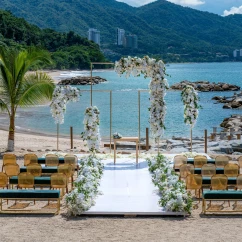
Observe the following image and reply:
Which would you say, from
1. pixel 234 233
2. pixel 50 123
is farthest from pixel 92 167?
pixel 50 123

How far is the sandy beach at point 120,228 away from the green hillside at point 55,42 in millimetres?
115586

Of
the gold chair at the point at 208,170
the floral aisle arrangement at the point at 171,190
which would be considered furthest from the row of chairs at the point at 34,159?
the gold chair at the point at 208,170

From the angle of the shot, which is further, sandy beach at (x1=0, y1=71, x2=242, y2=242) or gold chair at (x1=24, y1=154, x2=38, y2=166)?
gold chair at (x1=24, y1=154, x2=38, y2=166)

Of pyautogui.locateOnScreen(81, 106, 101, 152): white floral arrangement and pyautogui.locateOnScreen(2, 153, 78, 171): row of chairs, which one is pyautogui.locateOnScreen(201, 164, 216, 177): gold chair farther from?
pyautogui.locateOnScreen(81, 106, 101, 152): white floral arrangement

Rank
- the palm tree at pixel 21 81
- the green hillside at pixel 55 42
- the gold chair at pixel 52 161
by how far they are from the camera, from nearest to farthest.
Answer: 1. the gold chair at pixel 52 161
2. the palm tree at pixel 21 81
3. the green hillside at pixel 55 42

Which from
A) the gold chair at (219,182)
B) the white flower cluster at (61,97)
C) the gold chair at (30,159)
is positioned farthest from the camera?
the white flower cluster at (61,97)

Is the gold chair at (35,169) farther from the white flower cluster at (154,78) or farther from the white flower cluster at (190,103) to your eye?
the white flower cluster at (190,103)

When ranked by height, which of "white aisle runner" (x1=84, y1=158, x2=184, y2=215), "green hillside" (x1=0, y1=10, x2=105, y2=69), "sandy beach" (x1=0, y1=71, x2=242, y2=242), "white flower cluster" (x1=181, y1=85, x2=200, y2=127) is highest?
"green hillside" (x1=0, y1=10, x2=105, y2=69)

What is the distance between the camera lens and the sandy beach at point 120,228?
9.73m

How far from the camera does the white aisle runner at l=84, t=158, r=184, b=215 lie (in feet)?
37.9

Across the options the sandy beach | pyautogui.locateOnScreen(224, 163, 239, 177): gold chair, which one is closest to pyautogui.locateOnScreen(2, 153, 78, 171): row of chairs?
the sandy beach

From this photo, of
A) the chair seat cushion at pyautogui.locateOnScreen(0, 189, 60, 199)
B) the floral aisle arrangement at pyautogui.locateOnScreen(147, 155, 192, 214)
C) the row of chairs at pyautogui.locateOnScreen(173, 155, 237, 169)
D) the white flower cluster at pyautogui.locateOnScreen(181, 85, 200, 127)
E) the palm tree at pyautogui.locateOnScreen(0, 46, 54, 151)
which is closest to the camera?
the floral aisle arrangement at pyautogui.locateOnScreen(147, 155, 192, 214)

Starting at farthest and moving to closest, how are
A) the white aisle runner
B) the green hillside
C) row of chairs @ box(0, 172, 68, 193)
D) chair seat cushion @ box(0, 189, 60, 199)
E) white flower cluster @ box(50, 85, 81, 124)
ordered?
the green hillside, white flower cluster @ box(50, 85, 81, 124), row of chairs @ box(0, 172, 68, 193), chair seat cushion @ box(0, 189, 60, 199), the white aisle runner

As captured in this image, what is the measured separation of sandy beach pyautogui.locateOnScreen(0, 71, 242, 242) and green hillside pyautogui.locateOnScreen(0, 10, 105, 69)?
379ft
